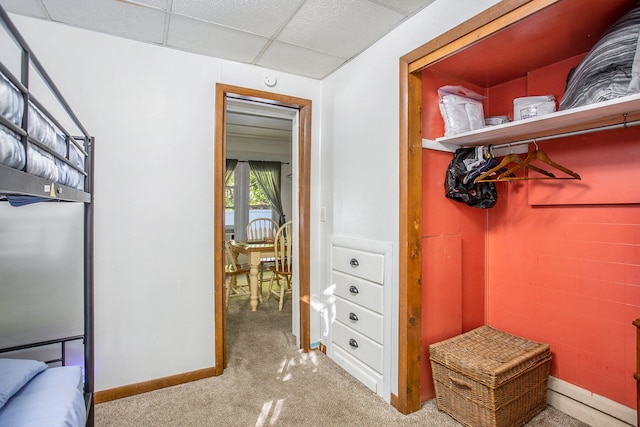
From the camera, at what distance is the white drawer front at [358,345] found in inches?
84.3

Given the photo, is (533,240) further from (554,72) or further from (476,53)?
(476,53)

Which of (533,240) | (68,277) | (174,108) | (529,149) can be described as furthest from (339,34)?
(68,277)

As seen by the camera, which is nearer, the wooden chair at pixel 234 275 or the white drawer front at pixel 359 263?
the white drawer front at pixel 359 263

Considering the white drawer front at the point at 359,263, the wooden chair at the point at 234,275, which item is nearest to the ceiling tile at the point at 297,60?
the white drawer front at the point at 359,263

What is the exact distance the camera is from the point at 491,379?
1.63 meters

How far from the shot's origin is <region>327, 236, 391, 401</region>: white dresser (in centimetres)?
209

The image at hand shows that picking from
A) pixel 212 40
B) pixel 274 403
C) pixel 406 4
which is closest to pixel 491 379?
pixel 274 403

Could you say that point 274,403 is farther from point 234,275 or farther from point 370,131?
point 234,275

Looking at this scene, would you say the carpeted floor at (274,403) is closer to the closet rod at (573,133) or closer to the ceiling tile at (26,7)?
the closet rod at (573,133)

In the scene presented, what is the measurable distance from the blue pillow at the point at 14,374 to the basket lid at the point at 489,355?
6.30 ft

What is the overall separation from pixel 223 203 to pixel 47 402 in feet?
4.78

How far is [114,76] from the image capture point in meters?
2.08

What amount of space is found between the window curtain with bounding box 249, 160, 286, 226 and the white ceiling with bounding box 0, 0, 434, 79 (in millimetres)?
4230

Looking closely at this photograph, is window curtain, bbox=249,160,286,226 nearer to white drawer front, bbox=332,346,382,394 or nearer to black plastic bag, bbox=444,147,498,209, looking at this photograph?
white drawer front, bbox=332,346,382,394
